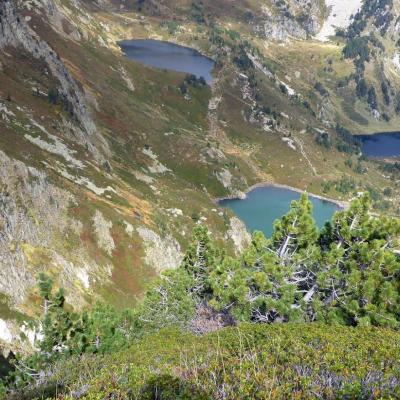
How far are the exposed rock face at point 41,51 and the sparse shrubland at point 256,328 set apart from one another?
104930 mm

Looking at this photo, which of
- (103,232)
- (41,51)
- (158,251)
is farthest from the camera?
(41,51)

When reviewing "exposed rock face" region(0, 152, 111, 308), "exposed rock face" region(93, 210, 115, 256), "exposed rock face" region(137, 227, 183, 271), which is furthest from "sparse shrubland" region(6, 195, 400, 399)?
"exposed rock face" region(137, 227, 183, 271)

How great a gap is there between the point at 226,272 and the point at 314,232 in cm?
881

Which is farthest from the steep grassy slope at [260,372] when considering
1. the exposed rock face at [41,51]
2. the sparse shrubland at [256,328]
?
the exposed rock face at [41,51]

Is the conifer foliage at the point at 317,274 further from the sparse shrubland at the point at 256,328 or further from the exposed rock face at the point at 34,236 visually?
the exposed rock face at the point at 34,236

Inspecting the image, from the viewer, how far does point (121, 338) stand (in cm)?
3675

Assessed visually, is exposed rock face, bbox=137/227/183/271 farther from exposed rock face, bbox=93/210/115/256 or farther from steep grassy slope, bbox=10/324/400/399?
steep grassy slope, bbox=10/324/400/399

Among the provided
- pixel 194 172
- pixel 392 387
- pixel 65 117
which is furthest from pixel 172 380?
pixel 194 172

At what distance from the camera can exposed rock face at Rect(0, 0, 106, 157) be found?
142 meters

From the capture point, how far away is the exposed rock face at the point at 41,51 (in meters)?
142

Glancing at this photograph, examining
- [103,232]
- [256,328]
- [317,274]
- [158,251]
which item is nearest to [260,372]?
[256,328]

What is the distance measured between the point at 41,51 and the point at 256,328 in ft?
482

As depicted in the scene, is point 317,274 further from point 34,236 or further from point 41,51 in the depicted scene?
point 41,51

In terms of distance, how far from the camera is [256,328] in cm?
2698
